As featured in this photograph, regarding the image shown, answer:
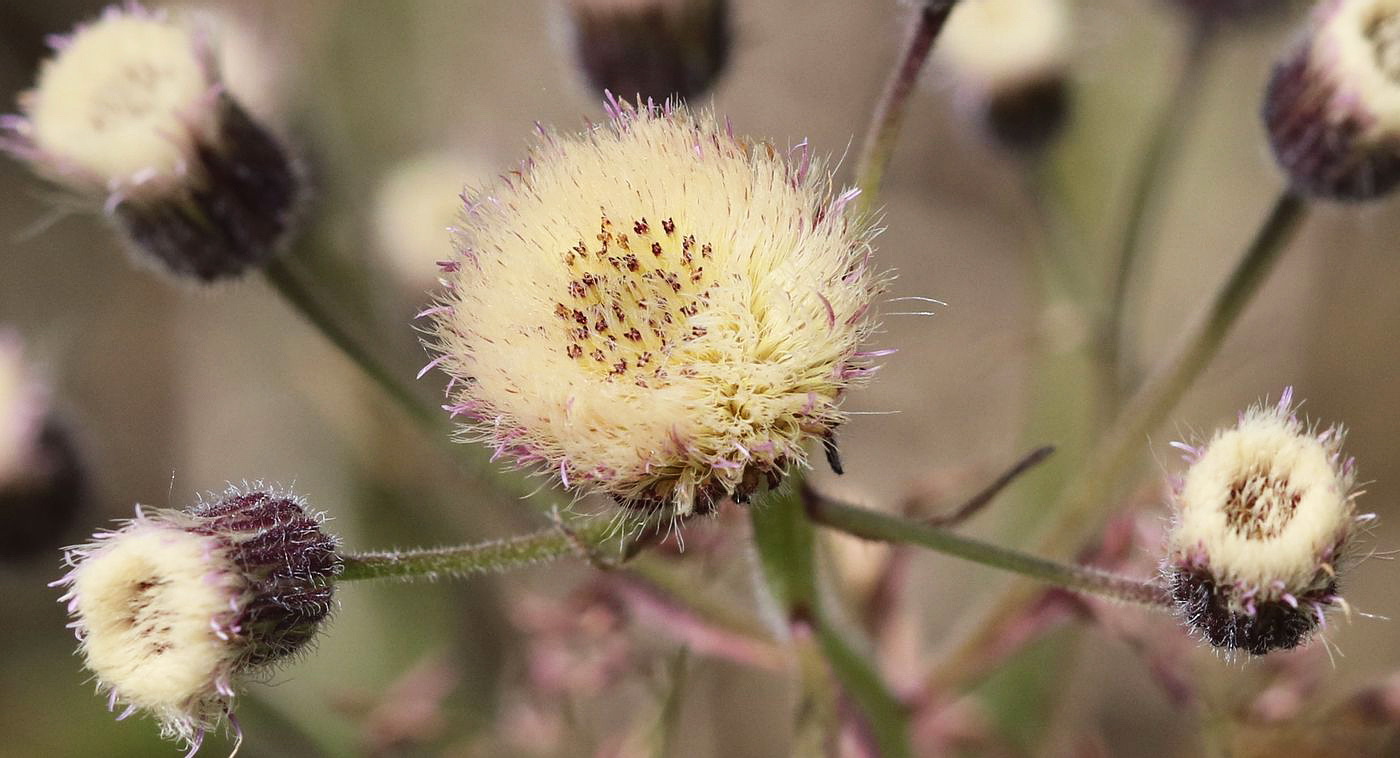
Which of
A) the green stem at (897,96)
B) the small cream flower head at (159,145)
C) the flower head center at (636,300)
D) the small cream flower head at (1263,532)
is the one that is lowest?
the small cream flower head at (1263,532)

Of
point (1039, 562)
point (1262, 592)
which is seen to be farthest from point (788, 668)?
point (1262, 592)

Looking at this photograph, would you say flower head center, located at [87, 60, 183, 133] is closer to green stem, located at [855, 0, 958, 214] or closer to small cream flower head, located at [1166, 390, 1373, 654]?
green stem, located at [855, 0, 958, 214]

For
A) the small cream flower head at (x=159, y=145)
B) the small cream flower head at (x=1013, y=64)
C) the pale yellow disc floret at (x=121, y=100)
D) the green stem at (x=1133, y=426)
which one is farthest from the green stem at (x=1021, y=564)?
the small cream flower head at (x=1013, y=64)

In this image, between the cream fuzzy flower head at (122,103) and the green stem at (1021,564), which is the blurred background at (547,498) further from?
the green stem at (1021,564)

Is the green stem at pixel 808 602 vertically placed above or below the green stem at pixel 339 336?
below

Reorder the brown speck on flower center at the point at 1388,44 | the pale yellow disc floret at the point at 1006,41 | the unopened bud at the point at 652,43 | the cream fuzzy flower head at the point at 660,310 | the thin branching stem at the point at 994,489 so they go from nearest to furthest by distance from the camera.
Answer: the cream fuzzy flower head at the point at 660,310
the thin branching stem at the point at 994,489
the brown speck on flower center at the point at 1388,44
the unopened bud at the point at 652,43
the pale yellow disc floret at the point at 1006,41

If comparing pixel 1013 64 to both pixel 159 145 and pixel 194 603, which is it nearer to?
pixel 159 145

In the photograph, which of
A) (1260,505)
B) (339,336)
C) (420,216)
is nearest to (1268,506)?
(1260,505)
